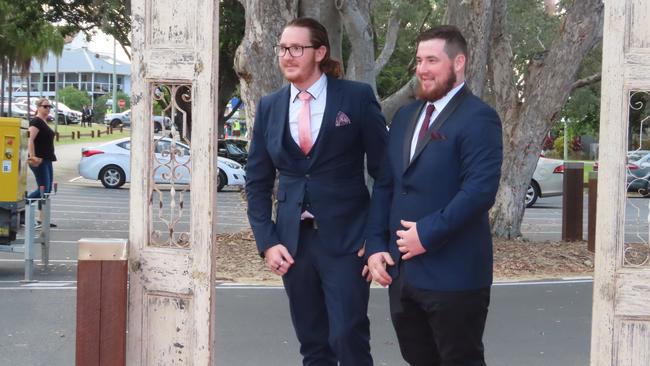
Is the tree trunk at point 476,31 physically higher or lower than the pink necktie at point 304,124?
higher

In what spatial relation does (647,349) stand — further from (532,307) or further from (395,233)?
(532,307)

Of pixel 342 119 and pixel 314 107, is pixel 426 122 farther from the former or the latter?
pixel 314 107

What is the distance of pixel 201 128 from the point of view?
4688mm

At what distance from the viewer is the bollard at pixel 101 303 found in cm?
475

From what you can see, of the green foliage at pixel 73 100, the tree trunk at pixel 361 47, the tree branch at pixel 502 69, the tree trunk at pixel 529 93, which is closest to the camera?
the tree trunk at pixel 529 93

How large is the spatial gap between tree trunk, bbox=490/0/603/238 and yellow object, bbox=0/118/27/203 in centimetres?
639

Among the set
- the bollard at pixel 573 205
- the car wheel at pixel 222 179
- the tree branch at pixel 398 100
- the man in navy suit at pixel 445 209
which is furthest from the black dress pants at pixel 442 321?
the car wheel at pixel 222 179

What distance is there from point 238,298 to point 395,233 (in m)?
5.04

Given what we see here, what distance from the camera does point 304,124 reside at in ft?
15.4

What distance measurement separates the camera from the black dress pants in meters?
4.20

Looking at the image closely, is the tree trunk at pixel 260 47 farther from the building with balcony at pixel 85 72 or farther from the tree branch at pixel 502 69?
the building with balcony at pixel 85 72

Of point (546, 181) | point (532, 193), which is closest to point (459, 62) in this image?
point (546, 181)

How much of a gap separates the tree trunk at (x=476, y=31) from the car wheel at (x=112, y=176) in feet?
49.4

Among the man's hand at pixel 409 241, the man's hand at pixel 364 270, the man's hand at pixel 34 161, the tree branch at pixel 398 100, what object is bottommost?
the man's hand at pixel 364 270
